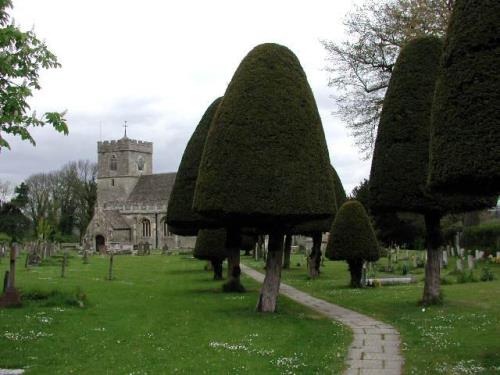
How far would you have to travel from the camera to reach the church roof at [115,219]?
3309 inches

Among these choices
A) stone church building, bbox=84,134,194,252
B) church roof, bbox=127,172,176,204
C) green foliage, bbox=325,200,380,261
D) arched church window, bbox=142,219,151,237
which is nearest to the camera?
green foliage, bbox=325,200,380,261

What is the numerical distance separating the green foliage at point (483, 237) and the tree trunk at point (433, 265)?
19319 mm

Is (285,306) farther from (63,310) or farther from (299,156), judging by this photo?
(63,310)

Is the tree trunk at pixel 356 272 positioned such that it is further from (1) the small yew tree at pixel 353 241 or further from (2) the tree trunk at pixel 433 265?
(2) the tree trunk at pixel 433 265

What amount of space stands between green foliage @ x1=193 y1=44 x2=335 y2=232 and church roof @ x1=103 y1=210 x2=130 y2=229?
2740 inches

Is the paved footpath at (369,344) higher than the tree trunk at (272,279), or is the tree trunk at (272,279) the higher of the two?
the tree trunk at (272,279)

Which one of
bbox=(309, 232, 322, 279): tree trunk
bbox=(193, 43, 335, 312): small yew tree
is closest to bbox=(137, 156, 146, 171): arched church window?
bbox=(309, 232, 322, 279): tree trunk

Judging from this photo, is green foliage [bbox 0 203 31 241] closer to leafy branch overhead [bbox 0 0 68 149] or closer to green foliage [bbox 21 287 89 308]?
green foliage [bbox 21 287 89 308]

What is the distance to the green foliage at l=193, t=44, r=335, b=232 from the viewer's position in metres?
14.4

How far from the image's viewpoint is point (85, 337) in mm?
11352

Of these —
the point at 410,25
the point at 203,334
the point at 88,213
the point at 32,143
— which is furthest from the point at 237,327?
the point at 88,213

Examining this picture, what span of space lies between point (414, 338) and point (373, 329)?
1.51 metres

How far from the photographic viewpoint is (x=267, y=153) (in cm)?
1466

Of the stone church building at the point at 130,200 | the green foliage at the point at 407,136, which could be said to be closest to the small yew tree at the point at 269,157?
the green foliage at the point at 407,136
